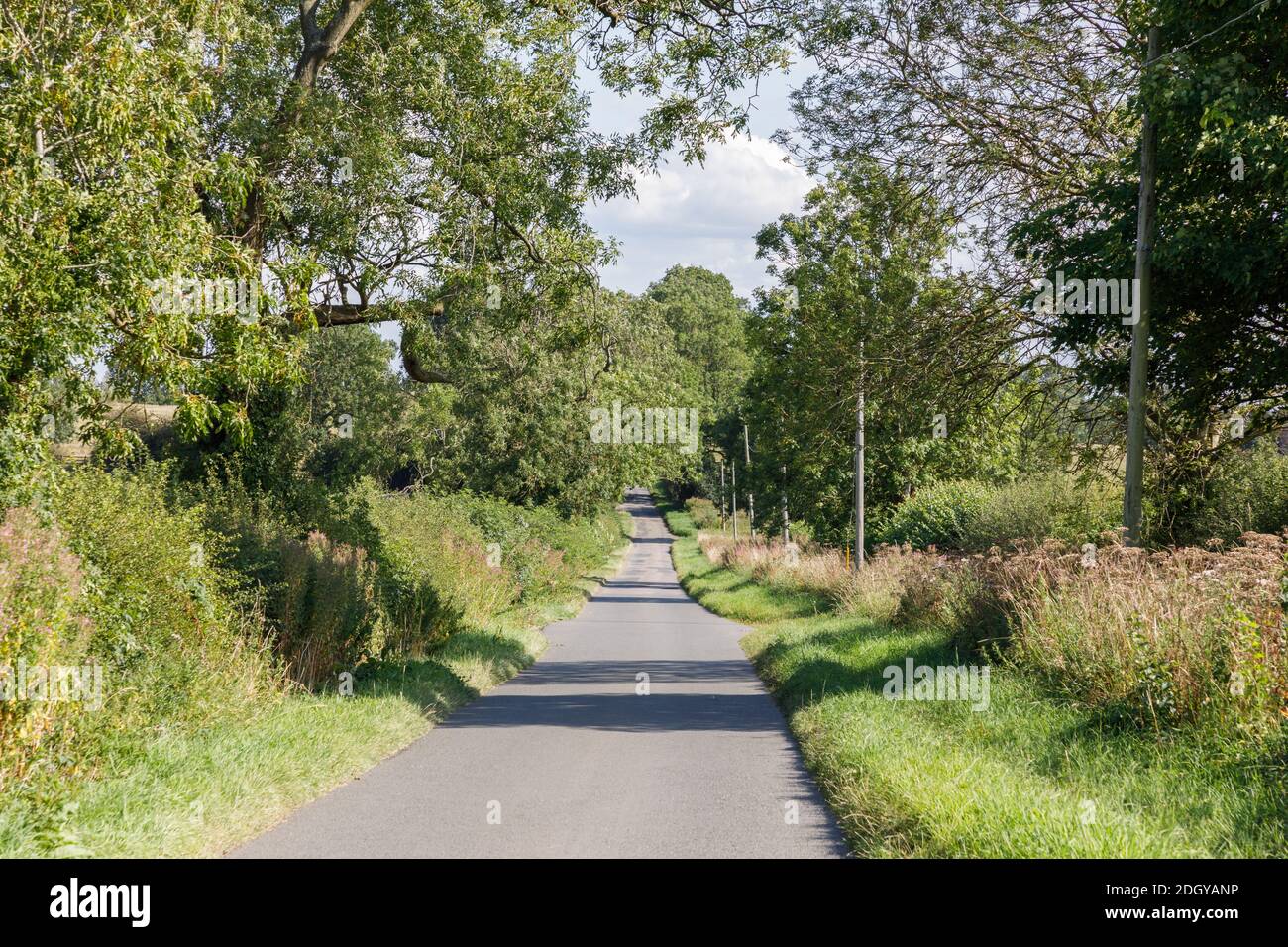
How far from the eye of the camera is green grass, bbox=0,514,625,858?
21.5 ft

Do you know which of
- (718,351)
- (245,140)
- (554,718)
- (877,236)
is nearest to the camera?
(554,718)

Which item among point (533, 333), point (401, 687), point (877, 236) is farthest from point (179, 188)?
point (877, 236)

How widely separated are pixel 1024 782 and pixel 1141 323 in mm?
7312

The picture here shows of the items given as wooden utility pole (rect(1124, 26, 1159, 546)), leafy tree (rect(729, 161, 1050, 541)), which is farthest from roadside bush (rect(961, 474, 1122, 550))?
wooden utility pole (rect(1124, 26, 1159, 546))

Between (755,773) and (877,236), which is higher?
(877,236)

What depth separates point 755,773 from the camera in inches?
398

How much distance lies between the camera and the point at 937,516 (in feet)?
87.9

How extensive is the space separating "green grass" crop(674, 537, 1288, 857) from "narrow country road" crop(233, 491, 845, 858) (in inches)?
17.0

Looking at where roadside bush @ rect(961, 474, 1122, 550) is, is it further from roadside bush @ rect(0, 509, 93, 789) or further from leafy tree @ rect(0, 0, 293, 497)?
roadside bush @ rect(0, 509, 93, 789)

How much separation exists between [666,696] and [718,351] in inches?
3559

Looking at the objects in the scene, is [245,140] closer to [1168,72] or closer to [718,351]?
[1168,72]

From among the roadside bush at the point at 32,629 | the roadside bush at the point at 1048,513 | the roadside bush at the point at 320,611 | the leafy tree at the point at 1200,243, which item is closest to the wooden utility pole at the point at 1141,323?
the leafy tree at the point at 1200,243

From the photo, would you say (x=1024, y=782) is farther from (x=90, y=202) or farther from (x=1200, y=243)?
(x=90, y=202)
